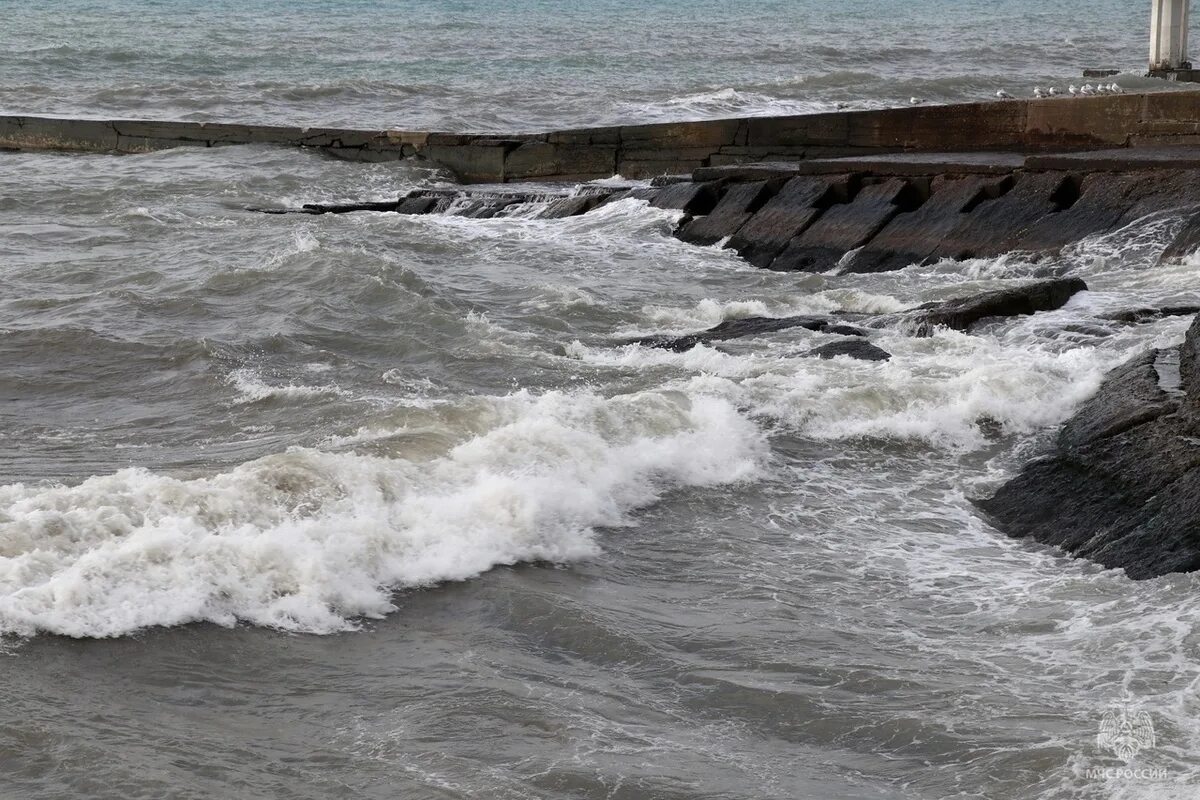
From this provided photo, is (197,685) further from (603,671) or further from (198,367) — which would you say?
(198,367)

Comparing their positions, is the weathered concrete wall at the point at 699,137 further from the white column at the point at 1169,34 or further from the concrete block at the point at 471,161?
the white column at the point at 1169,34

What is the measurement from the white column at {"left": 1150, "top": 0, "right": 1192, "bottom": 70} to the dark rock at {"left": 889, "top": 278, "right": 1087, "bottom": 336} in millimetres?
16986

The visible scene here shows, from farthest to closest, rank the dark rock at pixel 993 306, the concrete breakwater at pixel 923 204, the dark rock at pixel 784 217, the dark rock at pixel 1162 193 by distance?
the dark rock at pixel 784 217, the concrete breakwater at pixel 923 204, the dark rock at pixel 1162 193, the dark rock at pixel 993 306

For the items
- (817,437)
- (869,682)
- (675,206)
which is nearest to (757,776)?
(869,682)

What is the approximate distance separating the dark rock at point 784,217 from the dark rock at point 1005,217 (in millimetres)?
1575

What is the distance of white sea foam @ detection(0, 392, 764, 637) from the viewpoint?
5.61 m

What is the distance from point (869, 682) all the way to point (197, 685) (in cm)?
238

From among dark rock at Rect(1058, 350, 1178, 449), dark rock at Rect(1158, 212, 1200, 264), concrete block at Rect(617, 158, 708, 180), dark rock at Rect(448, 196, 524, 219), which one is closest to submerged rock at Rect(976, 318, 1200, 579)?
dark rock at Rect(1058, 350, 1178, 449)

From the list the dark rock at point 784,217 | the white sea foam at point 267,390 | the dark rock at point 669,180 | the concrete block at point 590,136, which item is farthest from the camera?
the concrete block at point 590,136

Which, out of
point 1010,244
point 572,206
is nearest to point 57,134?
point 572,206

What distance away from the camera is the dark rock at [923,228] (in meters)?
12.9

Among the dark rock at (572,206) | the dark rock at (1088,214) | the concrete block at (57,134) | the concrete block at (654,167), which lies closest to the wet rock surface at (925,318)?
the dark rock at (1088,214)

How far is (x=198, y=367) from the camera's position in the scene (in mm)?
9570

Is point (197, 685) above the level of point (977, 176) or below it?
below
